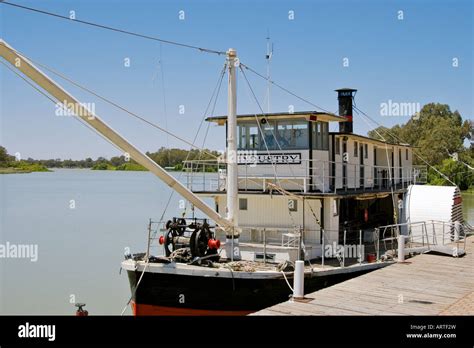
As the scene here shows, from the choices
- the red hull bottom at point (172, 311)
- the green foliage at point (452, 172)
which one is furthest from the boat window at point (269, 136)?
the green foliage at point (452, 172)

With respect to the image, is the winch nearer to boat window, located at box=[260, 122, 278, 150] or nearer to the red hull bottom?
the red hull bottom

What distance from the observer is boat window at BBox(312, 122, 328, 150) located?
57.8ft

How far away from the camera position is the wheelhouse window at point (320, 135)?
17.6 m

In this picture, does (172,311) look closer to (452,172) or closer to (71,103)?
(71,103)

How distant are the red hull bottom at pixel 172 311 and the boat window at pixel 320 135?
6218 millimetres

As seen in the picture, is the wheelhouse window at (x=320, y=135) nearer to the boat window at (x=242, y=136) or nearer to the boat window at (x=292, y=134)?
the boat window at (x=292, y=134)

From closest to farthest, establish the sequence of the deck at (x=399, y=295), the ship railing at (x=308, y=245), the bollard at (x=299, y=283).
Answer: the deck at (x=399, y=295)
the bollard at (x=299, y=283)
the ship railing at (x=308, y=245)

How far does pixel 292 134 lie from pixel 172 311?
22.2 ft

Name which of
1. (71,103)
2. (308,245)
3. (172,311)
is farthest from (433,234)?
(71,103)

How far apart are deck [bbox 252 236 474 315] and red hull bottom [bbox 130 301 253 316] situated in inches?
122

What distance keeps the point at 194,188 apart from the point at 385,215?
1012 cm

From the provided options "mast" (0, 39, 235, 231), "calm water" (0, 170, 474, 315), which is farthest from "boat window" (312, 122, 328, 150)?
"calm water" (0, 170, 474, 315)
